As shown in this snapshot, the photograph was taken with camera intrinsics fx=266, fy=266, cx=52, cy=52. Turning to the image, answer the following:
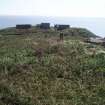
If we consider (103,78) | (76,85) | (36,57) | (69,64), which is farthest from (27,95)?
(36,57)

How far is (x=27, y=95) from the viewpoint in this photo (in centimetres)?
1325

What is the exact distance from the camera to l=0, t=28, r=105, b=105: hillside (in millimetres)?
13156

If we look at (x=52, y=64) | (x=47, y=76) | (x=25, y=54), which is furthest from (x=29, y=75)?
(x=25, y=54)

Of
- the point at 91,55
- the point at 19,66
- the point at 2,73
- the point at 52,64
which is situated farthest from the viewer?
the point at 91,55

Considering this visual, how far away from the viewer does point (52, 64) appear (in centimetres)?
1955

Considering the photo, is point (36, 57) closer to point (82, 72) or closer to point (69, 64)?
point (69, 64)

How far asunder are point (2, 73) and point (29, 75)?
5.61 feet

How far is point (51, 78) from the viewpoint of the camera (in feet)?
55.1

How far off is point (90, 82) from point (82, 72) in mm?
2026

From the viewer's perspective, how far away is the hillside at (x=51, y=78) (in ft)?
43.2

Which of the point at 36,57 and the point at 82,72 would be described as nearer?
the point at 82,72

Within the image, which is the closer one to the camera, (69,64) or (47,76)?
(47,76)

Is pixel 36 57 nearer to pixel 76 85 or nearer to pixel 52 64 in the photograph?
pixel 52 64

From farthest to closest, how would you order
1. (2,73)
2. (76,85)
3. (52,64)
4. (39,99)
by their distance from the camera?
(52,64) → (2,73) → (76,85) → (39,99)
